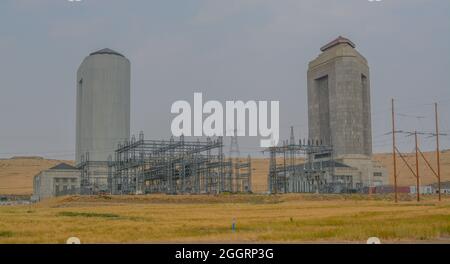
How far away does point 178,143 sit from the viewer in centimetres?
7219

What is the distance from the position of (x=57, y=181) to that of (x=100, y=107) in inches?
811

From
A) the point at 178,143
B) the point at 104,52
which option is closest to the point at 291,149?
the point at 178,143

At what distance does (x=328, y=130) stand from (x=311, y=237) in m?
121

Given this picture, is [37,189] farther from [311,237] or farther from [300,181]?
[311,237]

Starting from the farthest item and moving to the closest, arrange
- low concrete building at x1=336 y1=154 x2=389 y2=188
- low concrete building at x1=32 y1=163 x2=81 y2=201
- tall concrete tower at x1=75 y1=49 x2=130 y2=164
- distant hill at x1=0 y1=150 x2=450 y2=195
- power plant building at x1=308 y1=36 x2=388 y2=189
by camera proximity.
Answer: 1. distant hill at x1=0 y1=150 x2=450 y2=195
2. power plant building at x1=308 y1=36 x2=388 y2=189
3. low concrete building at x1=336 y1=154 x2=389 y2=188
4. low concrete building at x1=32 y1=163 x2=81 y2=201
5. tall concrete tower at x1=75 y1=49 x2=130 y2=164

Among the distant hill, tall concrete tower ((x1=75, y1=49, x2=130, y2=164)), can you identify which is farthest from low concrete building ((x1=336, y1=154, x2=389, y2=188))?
tall concrete tower ((x1=75, y1=49, x2=130, y2=164))

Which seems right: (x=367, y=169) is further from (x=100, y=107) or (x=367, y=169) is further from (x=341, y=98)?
(x=100, y=107)

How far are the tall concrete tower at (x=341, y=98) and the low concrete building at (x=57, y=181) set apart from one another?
57830 millimetres

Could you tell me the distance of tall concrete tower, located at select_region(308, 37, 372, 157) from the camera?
12875 cm

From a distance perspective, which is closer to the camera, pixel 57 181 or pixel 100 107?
pixel 100 107

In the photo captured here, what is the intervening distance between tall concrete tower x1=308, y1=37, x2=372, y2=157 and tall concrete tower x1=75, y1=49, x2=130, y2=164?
53754 mm

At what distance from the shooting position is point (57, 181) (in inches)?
4193

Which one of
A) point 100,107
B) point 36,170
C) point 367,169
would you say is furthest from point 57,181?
point 36,170

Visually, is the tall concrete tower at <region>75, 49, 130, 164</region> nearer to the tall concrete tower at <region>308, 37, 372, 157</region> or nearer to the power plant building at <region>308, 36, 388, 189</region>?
the power plant building at <region>308, 36, 388, 189</region>
